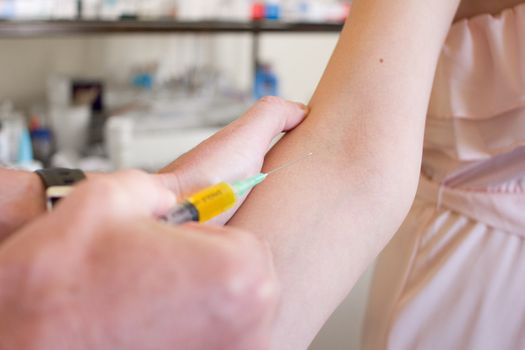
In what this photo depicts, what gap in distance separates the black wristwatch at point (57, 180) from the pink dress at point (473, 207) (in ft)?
1.46

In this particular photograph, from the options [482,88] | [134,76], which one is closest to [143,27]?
[134,76]

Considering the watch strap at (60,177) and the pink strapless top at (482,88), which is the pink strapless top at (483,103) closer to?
the pink strapless top at (482,88)

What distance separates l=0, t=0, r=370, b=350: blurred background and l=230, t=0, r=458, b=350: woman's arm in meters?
1.00

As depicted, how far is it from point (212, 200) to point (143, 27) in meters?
1.20

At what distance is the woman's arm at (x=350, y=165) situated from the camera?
56 cm

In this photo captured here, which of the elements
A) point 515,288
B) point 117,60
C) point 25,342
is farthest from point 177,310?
point 117,60

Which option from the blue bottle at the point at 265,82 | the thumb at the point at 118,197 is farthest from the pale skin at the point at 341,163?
the blue bottle at the point at 265,82

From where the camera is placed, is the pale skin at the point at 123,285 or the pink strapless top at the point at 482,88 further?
the pink strapless top at the point at 482,88

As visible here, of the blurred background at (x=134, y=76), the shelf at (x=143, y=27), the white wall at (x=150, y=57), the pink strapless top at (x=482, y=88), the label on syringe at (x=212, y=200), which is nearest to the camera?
the label on syringe at (x=212, y=200)

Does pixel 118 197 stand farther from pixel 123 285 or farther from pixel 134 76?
pixel 134 76

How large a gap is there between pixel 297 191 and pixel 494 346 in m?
0.32

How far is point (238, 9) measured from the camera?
1782mm

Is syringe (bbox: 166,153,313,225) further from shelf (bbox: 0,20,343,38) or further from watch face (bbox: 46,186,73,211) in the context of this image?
shelf (bbox: 0,20,343,38)

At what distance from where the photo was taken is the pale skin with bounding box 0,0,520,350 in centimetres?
55
